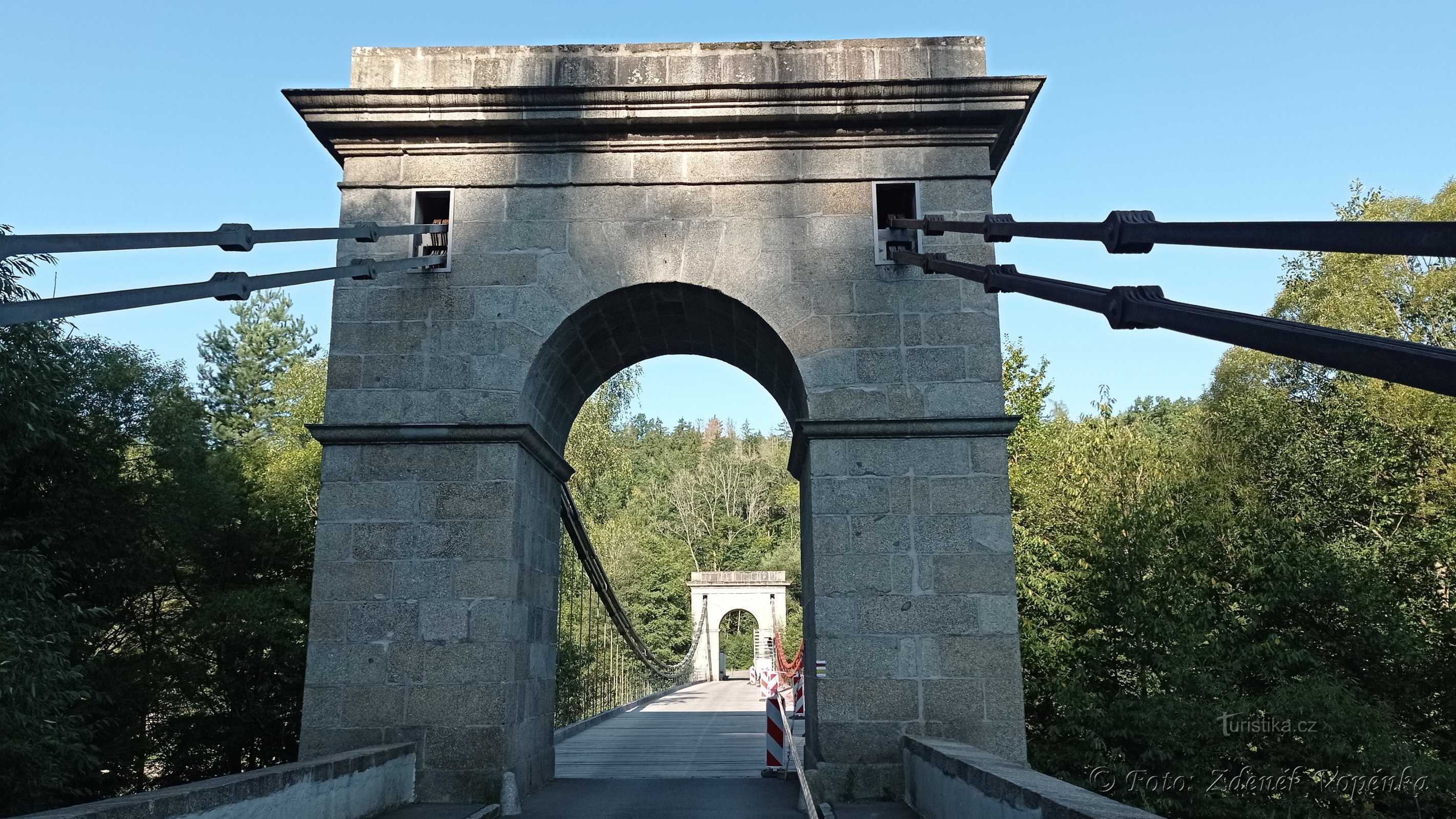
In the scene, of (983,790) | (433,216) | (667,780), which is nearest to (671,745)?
(667,780)

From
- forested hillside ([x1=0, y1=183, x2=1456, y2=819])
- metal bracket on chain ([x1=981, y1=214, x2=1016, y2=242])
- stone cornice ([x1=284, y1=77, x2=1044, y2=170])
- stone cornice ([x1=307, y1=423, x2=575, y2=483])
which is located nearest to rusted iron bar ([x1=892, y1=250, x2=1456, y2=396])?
metal bracket on chain ([x1=981, y1=214, x2=1016, y2=242])

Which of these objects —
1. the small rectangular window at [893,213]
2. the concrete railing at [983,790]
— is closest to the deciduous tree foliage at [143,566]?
the concrete railing at [983,790]

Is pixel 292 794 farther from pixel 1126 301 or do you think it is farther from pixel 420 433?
pixel 1126 301

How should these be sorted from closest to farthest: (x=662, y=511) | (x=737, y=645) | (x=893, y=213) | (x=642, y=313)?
(x=893, y=213) < (x=642, y=313) < (x=737, y=645) < (x=662, y=511)

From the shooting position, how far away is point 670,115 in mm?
7137

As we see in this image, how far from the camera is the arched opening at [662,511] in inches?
301

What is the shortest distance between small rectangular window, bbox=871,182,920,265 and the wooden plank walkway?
4.30m

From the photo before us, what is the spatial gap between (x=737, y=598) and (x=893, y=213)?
2797cm

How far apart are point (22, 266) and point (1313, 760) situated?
483 inches

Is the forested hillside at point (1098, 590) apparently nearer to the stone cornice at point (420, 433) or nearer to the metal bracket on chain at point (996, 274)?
the stone cornice at point (420, 433)

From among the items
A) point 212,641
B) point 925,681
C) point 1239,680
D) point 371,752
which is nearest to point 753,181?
point 925,681

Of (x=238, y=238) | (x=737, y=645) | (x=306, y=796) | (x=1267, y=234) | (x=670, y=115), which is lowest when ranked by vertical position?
(x=306, y=796)

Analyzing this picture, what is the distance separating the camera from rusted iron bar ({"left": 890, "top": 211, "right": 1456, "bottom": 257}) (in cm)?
221

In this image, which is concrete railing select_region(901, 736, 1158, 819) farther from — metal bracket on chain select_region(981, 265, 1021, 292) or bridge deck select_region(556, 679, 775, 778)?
bridge deck select_region(556, 679, 775, 778)
